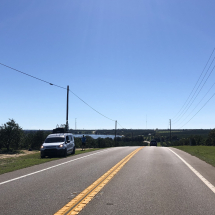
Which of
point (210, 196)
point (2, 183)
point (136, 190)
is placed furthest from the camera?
point (2, 183)

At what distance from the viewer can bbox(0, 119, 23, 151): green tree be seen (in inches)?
1148

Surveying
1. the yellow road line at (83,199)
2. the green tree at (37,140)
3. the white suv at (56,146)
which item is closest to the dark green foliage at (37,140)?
the green tree at (37,140)

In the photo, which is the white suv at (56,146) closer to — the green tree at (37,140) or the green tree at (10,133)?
the green tree at (10,133)

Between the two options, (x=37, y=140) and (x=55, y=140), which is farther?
(x=37, y=140)

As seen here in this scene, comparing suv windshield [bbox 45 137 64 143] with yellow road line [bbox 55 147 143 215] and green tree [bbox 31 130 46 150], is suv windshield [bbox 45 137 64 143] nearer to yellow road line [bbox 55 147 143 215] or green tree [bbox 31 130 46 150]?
yellow road line [bbox 55 147 143 215]

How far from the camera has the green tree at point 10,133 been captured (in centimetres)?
2916

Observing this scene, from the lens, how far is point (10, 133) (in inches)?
1151

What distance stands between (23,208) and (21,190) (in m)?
1.95

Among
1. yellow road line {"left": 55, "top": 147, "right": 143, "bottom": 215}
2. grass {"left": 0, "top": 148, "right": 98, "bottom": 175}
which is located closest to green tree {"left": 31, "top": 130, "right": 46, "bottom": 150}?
grass {"left": 0, "top": 148, "right": 98, "bottom": 175}

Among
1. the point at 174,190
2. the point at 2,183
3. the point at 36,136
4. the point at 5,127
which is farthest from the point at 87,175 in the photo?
the point at 36,136

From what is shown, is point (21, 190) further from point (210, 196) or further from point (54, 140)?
point (54, 140)

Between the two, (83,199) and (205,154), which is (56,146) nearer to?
(205,154)

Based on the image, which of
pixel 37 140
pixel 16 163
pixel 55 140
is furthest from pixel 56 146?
pixel 37 140

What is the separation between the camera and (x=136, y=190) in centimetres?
737
